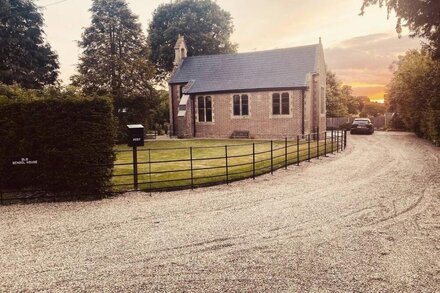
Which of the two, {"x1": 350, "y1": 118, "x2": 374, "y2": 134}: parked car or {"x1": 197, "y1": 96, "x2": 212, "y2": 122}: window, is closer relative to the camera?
{"x1": 197, "y1": 96, "x2": 212, "y2": 122}: window

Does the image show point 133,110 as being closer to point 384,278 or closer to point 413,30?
point 413,30

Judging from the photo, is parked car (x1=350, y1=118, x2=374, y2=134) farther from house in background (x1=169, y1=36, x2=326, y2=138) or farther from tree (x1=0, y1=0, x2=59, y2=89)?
tree (x1=0, y1=0, x2=59, y2=89)

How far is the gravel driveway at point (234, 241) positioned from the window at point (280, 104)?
703 inches

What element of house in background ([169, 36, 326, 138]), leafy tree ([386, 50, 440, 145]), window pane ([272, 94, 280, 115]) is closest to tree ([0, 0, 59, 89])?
house in background ([169, 36, 326, 138])

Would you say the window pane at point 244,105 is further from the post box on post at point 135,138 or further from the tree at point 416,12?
the post box on post at point 135,138

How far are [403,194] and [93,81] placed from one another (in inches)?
990

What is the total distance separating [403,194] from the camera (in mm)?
9812

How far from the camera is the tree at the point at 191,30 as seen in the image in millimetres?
45656

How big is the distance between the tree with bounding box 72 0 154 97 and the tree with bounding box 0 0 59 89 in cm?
566

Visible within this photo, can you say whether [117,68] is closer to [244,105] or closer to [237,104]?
[237,104]

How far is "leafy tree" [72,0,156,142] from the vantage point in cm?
2847

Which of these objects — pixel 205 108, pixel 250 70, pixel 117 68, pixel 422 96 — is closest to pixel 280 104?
pixel 250 70

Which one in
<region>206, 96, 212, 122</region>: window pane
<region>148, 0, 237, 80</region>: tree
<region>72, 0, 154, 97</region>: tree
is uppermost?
<region>148, 0, 237, 80</region>: tree

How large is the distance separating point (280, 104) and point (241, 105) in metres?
3.60
